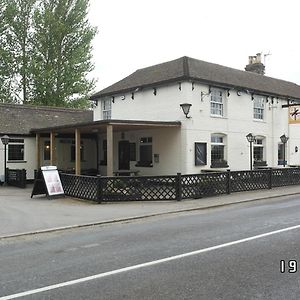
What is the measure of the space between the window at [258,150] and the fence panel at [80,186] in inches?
474

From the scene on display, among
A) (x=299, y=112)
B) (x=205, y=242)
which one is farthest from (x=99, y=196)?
(x=299, y=112)

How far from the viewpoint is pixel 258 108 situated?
24.4m

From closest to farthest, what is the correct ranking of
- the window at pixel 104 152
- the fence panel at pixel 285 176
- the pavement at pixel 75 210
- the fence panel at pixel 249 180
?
Answer: 1. the pavement at pixel 75 210
2. the fence panel at pixel 249 180
3. the fence panel at pixel 285 176
4. the window at pixel 104 152

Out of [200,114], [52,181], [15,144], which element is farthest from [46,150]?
[200,114]

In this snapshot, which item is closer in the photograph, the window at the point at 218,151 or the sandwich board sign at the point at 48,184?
the sandwich board sign at the point at 48,184

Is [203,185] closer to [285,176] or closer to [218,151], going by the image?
[218,151]

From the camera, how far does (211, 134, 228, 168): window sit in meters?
21.7

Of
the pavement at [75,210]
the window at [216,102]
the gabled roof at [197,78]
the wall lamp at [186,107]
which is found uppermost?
the gabled roof at [197,78]

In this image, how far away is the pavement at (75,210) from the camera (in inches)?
421

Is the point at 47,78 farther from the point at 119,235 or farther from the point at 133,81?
the point at 119,235

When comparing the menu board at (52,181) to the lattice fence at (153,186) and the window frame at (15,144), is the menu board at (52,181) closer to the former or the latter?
the lattice fence at (153,186)

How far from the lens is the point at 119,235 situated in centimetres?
921

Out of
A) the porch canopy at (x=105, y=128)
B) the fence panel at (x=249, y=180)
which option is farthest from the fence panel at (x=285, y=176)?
the porch canopy at (x=105, y=128)

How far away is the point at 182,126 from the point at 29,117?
37.4ft
